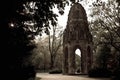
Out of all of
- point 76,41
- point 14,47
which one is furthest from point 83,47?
point 14,47

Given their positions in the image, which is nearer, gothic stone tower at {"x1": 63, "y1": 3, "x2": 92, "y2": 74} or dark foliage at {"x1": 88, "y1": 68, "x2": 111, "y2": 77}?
dark foliage at {"x1": 88, "y1": 68, "x2": 111, "y2": 77}

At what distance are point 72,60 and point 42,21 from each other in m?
25.5

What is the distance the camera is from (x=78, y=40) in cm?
3856

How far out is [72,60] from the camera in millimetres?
38094

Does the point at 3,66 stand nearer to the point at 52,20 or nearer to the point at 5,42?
the point at 5,42

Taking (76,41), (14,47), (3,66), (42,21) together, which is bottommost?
(3,66)

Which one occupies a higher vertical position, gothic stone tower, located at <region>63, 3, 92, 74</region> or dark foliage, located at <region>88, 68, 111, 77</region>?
gothic stone tower, located at <region>63, 3, 92, 74</region>

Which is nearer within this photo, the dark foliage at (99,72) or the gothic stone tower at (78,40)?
the dark foliage at (99,72)

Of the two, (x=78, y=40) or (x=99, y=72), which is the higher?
(x=78, y=40)

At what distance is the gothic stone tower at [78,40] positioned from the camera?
38250 millimetres

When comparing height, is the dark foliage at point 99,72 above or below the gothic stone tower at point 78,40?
below

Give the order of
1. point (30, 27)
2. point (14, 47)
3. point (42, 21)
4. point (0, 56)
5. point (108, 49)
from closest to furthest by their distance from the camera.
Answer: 1. point (0, 56)
2. point (14, 47)
3. point (42, 21)
4. point (30, 27)
5. point (108, 49)

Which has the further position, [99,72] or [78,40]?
[78,40]

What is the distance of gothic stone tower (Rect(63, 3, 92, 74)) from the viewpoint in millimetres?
38250
